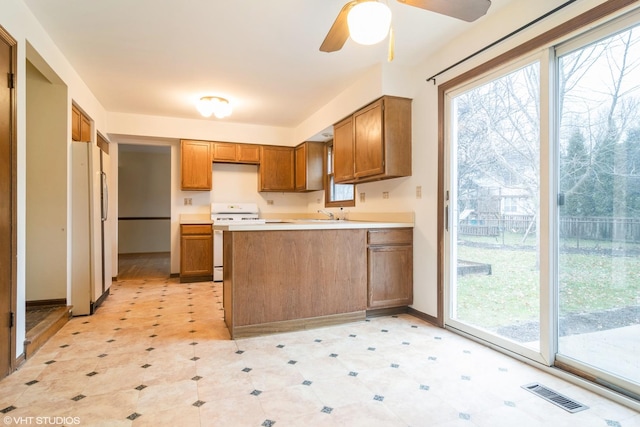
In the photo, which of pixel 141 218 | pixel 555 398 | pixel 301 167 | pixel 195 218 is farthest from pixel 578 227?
pixel 141 218

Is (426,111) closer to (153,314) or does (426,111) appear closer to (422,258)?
(422,258)

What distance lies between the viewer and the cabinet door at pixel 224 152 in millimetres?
5338

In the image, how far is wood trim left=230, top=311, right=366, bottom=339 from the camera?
279cm

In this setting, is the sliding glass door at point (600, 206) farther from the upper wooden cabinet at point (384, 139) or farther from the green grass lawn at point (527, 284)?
the upper wooden cabinet at point (384, 139)

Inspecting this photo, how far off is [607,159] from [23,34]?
3868 millimetres

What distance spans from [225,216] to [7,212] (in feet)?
11.2

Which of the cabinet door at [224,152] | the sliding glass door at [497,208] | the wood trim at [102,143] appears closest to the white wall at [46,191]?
the wood trim at [102,143]

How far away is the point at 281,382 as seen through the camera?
2.05 meters

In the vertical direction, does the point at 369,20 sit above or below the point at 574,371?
above

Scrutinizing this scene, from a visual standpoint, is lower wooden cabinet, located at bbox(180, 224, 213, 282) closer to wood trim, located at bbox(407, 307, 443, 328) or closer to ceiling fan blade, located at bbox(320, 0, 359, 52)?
wood trim, located at bbox(407, 307, 443, 328)

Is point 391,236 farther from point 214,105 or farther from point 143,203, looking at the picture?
point 143,203

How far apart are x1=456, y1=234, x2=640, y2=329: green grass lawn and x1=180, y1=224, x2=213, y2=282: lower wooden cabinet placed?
364 cm

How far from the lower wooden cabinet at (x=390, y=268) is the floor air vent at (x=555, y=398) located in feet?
4.86

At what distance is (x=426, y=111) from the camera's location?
129 inches
